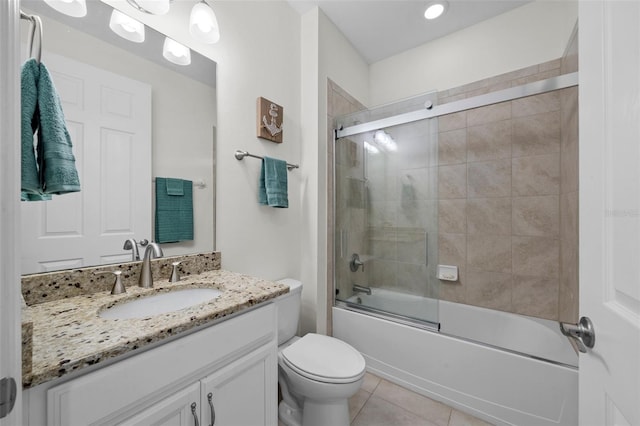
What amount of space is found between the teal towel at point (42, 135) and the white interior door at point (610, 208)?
1330mm

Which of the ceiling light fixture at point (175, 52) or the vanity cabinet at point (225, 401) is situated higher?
the ceiling light fixture at point (175, 52)

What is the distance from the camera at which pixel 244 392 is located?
0.91 meters

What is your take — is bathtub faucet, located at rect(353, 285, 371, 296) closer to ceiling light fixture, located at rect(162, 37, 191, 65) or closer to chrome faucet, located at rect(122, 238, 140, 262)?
chrome faucet, located at rect(122, 238, 140, 262)

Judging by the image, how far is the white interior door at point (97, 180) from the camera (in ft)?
2.85

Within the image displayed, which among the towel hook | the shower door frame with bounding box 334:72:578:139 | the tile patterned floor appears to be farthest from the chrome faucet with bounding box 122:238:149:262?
the shower door frame with bounding box 334:72:578:139

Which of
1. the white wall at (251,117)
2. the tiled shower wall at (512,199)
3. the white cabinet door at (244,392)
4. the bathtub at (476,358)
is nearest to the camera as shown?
the white cabinet door at (244,392)

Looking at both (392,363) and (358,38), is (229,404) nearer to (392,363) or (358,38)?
(392,363)

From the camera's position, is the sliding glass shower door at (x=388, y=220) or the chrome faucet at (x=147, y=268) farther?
the sliding glass shower door at (x=388, y=220)

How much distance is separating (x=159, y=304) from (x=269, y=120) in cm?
119

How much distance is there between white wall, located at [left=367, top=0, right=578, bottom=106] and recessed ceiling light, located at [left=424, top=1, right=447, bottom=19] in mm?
328

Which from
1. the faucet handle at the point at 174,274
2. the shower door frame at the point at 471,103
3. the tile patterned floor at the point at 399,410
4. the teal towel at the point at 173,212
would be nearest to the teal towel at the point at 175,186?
the teal towel at the point at 173,212

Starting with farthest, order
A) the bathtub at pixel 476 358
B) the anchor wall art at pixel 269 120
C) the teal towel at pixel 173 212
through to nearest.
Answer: the anchor wall art at pixel 269 120 < the bathtub at pixel 476 358 < the teal towel at pixel 173 212

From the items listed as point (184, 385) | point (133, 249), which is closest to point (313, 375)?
point (184, 385)

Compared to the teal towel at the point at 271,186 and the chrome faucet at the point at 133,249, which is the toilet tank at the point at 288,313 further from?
the chrome faucet at the point at 133,249
